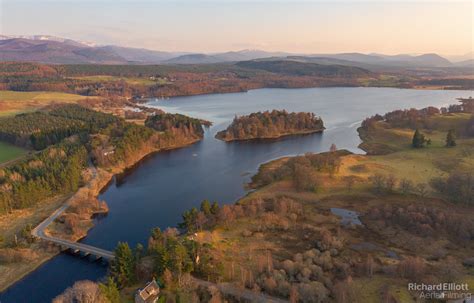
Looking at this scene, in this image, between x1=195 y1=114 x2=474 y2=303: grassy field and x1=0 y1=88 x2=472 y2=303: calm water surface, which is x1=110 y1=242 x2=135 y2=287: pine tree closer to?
x1=0 y1=88 x2=472 y2=303: calm water surface

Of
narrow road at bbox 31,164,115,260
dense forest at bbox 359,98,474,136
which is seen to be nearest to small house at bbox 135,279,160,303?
narrow road at bbox 31,164,115,260

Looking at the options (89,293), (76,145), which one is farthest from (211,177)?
(89,293)

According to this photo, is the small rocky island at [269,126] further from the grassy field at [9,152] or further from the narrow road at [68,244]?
the narrow road at [68,244]

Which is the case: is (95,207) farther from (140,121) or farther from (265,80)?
(265,80)

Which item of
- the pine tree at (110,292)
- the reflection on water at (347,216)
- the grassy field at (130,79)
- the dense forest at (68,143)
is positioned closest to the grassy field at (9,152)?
the dense forest at (68,143)

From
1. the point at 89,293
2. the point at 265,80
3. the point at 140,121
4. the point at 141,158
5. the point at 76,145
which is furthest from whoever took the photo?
the point at 265,80

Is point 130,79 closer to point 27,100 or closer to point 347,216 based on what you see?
point 27,100

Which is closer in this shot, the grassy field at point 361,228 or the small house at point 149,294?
the small house at point 149,294
